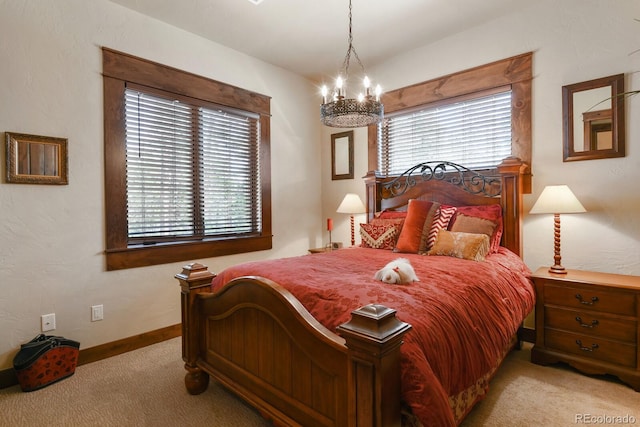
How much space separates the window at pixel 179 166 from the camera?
271cm

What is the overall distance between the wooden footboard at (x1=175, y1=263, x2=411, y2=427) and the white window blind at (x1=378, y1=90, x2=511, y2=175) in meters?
2.54

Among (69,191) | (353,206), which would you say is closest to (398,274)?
(353,206)

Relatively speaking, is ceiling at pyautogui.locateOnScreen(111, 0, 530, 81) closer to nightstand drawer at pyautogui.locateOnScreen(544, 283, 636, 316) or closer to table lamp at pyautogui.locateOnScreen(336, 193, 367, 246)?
table lamp at pyautogui.locateOnScreen(336, 193, 367, 246)

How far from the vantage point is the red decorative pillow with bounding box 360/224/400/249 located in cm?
304

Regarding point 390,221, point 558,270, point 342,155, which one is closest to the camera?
point 558,270

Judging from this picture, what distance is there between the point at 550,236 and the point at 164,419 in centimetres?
308

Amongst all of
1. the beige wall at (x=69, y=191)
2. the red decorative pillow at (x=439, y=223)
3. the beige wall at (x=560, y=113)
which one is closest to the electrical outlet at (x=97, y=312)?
the beige wall at (x=69, y=191)

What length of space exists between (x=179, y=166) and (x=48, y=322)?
1555mm

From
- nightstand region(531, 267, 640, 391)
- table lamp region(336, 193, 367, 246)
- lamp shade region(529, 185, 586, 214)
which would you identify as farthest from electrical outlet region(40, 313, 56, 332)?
lamp shade region(529, 185, 586, 214)

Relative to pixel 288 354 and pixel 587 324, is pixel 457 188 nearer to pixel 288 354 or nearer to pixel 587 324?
pixel 587 324

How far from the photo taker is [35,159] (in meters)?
2.31

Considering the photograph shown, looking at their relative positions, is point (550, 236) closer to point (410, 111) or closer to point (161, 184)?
point (410, 111)

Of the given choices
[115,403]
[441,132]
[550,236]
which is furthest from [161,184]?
[550,236]

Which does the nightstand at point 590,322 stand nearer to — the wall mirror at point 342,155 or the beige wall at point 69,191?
the wall mirror at point 342,155
